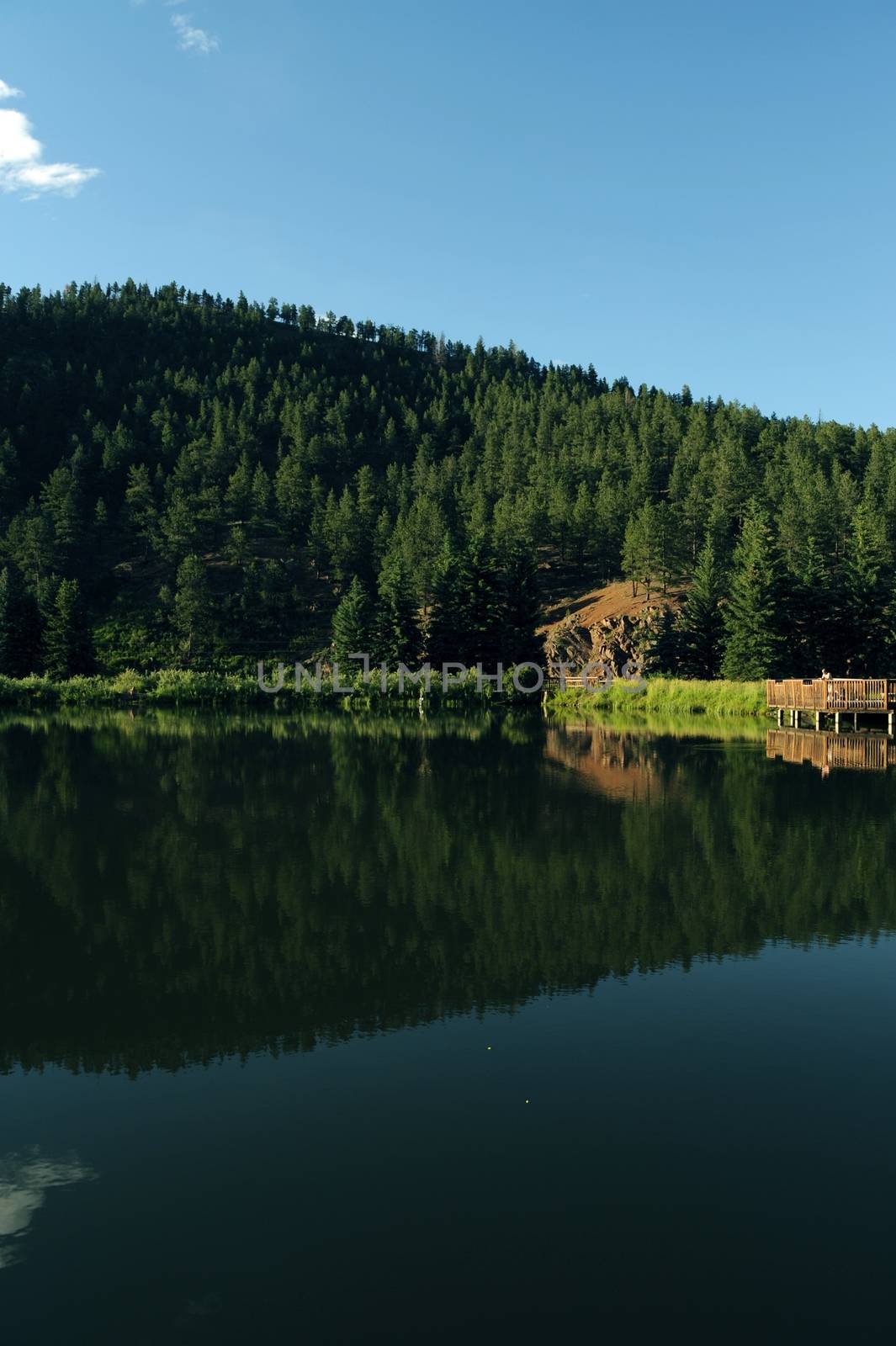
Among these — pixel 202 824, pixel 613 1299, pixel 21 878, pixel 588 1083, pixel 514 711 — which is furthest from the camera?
pixel 514 711

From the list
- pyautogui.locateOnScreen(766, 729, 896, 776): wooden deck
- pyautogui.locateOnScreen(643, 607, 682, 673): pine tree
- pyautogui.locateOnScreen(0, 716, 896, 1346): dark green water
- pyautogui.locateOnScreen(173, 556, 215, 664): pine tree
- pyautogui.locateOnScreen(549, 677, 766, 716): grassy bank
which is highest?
pyautogui.locateOnScreen(173, 556, 215, 664): pine tree

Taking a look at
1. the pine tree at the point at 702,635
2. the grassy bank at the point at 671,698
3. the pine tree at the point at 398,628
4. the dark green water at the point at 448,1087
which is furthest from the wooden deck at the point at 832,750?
the pine tree at the point at 398,628

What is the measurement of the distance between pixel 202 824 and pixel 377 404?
467ft

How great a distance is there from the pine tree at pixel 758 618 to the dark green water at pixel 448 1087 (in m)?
48.1

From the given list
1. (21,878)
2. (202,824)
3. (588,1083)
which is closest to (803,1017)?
(588,1083)

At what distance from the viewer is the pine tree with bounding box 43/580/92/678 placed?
86.2 meters

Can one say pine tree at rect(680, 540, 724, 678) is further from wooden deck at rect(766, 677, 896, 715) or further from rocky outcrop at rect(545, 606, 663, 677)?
wooden deck at rect(766, 677, 896, 715)

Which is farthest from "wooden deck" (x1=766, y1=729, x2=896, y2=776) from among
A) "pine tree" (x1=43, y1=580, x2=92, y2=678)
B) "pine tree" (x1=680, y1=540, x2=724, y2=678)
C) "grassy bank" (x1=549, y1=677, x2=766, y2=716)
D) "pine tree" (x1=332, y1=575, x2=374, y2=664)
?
"pine tree" (x1=43, y1=580, x2=92, y2=678)

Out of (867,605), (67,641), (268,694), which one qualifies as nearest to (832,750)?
(867,605)

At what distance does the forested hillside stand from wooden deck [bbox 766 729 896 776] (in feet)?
79.5

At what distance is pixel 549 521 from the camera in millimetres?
101500

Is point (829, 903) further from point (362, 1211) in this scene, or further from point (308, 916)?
point (362, 1211)

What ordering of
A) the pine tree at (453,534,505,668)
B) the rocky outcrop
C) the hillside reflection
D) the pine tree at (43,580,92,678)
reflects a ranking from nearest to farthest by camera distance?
1. the hillside reflection
2. the pine tree at (453,534,505,668)
3. the rocky outcrop
4. the pine tree at (43,580,92,678)

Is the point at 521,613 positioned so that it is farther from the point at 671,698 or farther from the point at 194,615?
the point at 194,615
